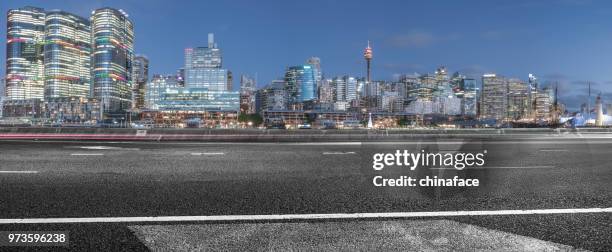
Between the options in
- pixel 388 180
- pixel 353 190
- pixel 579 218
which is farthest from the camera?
pixel 388 180

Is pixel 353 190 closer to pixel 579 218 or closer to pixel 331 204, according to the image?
pixel 331 204

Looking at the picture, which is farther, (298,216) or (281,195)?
(281,195)

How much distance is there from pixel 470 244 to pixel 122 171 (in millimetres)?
7601

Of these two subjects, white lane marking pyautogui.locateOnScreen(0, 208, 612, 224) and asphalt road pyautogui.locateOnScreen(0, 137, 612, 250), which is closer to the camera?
asphalt road pyautogui.locateOnScreen(0, 137, 612, 250)

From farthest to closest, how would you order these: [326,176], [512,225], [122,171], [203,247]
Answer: [122,171] → [326,176] → [512,225] → [203,247]

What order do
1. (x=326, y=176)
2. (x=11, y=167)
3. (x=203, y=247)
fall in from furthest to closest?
(x=11, y=167) < (x=326, y=176) < (x=203, y=247)

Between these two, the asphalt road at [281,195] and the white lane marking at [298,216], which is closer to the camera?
the asphalt road at [281,195]

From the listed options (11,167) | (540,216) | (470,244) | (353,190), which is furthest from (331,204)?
(11,167)

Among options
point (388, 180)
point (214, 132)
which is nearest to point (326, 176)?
point (388, 180)

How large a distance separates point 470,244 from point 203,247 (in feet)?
7.62

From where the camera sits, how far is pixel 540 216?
15.4 feet

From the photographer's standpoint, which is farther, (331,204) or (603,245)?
(331,204)

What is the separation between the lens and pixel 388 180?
7766 millimetres

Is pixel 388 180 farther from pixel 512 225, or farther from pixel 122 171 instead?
pixel 122 171
